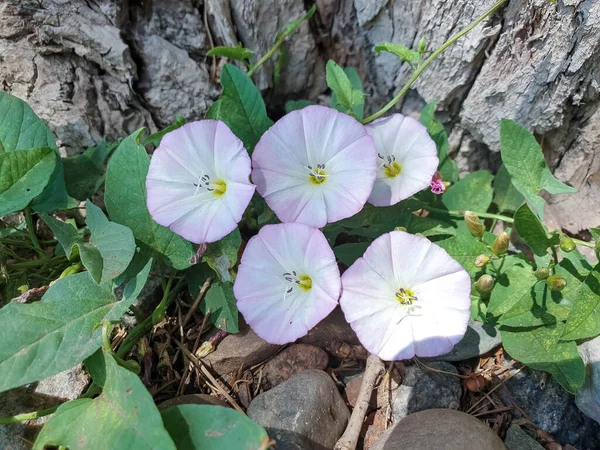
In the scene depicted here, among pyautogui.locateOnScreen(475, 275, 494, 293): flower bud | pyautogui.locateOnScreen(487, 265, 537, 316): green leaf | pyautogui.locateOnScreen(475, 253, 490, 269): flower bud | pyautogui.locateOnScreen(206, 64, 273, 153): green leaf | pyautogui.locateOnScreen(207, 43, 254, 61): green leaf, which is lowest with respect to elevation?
pyautogui.locateOnScreen(487, 265, 537, 316): green leaf

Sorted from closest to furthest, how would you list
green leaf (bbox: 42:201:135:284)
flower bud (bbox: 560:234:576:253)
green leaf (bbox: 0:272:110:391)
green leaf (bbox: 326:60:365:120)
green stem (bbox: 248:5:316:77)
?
green leaf (bbox: 0:272:110:391)
green leaf (bbox: 42:201:135:284)
flower bud (bbox: 560:234:576:253)
green leaf (bbox: 326:60:365:120)
green stem (bbox: 248:5:316:77)

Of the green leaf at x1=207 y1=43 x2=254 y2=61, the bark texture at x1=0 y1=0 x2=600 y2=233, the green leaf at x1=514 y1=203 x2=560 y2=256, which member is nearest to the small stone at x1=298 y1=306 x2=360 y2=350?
the green leaf at x1=514 y1=203 x2=560 y2=256

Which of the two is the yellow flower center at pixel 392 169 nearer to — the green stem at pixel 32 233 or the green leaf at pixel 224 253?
the green leaf at pixel 224 253

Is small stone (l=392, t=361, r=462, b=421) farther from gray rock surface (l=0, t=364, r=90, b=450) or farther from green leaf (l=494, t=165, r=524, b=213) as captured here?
gray rock surface (l=0, t=364, r=90, b=450)

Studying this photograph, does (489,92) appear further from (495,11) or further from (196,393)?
(196,393)

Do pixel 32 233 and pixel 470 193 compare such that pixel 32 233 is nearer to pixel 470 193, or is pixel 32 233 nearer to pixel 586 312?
pixel 470 193

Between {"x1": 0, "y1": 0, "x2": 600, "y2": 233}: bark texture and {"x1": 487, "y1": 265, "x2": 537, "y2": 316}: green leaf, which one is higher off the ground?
{"x1": 0, "y1": 0, "x2": 600, "y2": 233}: bark texture

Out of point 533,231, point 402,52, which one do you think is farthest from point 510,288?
point 402,52
